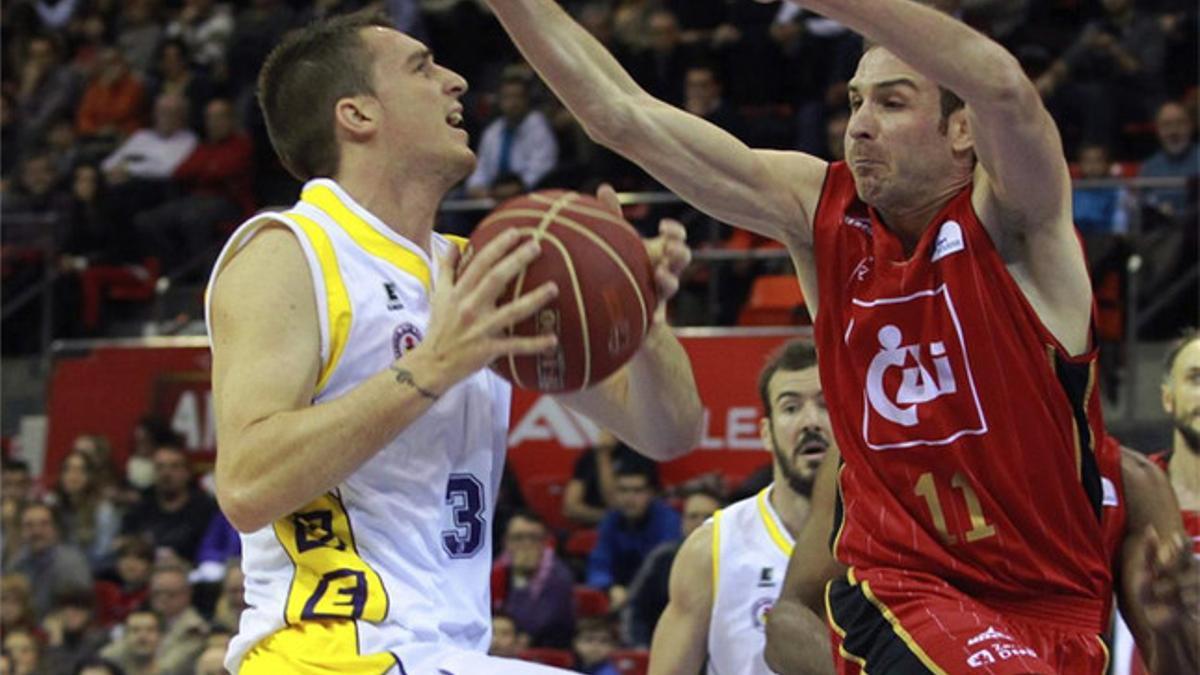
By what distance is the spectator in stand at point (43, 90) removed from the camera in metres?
16.4

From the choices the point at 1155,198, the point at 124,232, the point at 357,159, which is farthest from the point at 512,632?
the point at 124,232

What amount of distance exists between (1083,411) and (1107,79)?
26.5 feet

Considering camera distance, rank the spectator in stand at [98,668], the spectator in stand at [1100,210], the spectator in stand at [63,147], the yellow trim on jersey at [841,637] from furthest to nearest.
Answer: the spectator in stand at [63,147], the spectator in stand at [1100,210], the spectator in stand at [98,668], the yellow trim on jersey at [841,637]

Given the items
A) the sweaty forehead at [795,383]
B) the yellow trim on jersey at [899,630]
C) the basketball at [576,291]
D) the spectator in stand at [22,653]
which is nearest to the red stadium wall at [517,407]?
the spectator in stand at [22,653]

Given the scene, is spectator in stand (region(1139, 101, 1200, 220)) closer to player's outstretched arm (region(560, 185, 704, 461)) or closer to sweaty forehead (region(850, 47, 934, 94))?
sweaty forehead (region(850, 47, 934, 94))

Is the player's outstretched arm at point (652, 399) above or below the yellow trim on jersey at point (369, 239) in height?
below

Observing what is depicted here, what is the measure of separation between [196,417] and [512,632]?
4623 millimetres

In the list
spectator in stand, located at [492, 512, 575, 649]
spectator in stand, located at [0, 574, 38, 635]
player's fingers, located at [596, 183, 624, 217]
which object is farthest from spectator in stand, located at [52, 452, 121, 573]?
player's fingers, located at [596, 183, 624, 217]

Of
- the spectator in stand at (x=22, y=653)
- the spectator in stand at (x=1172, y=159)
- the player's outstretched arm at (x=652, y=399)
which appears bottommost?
the spectator in stand at (x=22, y=653)

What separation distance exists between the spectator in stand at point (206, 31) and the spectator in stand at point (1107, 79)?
6.67m

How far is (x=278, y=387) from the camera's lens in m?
3.71

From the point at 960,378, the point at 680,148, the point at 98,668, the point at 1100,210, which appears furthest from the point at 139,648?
the point at 960,378

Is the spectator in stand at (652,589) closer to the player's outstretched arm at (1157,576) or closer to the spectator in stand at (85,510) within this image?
the spectator in stand at (85,510)

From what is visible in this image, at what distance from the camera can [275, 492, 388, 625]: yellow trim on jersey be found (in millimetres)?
3785
